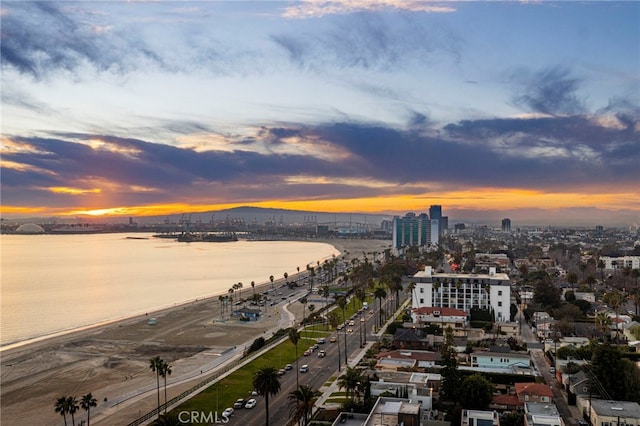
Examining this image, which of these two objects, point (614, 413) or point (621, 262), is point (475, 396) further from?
point (621, 262)

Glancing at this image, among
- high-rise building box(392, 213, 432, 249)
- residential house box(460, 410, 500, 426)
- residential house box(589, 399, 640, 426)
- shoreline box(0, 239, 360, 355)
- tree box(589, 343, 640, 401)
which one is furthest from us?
high-rise building box(392, 213, 432, 249)

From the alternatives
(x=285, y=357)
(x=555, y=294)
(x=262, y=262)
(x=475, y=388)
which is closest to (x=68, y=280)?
(x=262, y=262)

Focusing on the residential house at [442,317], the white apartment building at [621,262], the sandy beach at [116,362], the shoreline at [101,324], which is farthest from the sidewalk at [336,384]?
the white apartment building at [621,262]

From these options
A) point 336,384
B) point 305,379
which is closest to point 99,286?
point 305,379

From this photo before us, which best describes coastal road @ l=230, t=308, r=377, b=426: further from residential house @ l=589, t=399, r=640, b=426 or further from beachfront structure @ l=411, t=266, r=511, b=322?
residential house @ l=589, t=399, r=640, b=426

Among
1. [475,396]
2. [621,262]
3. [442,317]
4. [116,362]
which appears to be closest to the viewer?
[475,396]

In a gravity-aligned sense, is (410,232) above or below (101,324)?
above

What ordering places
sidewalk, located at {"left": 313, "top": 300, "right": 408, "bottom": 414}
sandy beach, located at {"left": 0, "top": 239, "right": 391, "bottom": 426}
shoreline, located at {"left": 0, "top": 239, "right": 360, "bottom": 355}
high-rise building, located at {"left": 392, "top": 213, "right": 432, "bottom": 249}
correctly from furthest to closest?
high-rise building, located at {"left": 392, "top": 213, "right": 432, "bottom": 249}
shoreline, located at {"left": 0, "top": 239, "right": 360, "bottom": 355}
sandy beach, located at {"left": 0, "top": 239, "right": 391, "bottom": 426}
sidewalk, located at {"left": 313, "top": 300, "right": 408, "bottom": 414}

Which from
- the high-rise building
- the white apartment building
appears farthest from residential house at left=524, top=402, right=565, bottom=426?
the high-rise building
